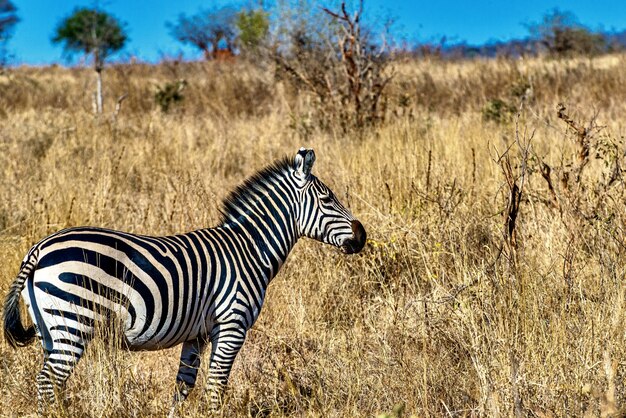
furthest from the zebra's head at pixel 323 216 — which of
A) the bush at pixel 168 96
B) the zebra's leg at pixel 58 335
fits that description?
the bush at pixel 168 96

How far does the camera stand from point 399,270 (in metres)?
5.52

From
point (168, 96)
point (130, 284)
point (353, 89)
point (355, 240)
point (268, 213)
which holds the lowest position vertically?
point (130, 284)

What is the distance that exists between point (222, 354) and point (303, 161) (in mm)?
1078

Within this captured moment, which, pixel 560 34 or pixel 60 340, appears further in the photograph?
pixel 560 34

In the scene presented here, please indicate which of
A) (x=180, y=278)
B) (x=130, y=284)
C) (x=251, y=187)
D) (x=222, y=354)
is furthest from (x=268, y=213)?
(x=130, y=284)

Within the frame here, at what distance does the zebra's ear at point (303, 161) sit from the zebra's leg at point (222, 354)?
90 centimetres

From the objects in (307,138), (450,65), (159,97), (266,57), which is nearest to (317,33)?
(266,57)

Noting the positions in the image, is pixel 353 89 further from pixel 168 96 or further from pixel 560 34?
Answer: pixel 560 34

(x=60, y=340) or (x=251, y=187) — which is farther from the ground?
(x=251, y=187)

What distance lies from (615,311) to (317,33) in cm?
1315

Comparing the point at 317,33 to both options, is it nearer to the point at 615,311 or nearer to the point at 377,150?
the point at 377,150

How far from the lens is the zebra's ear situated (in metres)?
3.83

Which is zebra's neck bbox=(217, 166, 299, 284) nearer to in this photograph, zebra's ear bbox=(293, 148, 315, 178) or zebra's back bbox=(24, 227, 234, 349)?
zebra's ear bbox=(293, 148, 315, 178)

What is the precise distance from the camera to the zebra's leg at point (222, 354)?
3451 mm
